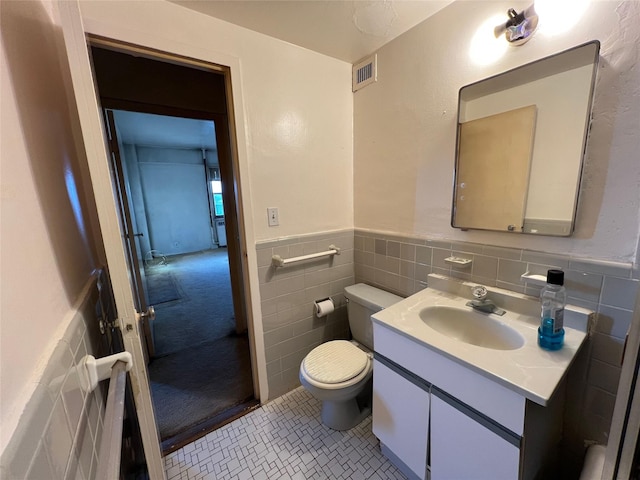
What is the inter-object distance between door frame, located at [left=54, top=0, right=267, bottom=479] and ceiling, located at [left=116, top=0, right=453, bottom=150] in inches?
7.9

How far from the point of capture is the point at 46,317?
563mm

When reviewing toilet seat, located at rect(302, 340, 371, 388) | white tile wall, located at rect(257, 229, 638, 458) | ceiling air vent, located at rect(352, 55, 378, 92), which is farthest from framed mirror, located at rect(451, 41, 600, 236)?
toilet seat, located at rect(302, 340, 371, 388)

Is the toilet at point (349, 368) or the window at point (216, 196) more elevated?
the window at point (216, 196)

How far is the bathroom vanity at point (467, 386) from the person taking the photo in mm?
820

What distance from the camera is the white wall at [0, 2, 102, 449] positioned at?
17.3 inches

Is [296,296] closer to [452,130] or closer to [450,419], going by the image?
[450,419]

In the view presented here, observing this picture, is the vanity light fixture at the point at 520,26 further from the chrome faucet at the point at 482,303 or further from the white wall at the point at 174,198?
the white wall at the point at 174,198

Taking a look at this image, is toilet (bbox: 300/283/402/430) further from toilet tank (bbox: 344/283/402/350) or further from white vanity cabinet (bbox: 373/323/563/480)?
white vanity cabinet (bbox: 373/323/563/480)

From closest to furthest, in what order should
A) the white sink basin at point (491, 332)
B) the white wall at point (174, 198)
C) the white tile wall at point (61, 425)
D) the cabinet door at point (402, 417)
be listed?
the white tile wall at point (61, 425)
the white sink basin at point (491, 332)
the cabinet door at point (402, 417)
the white wall at point (174, 198)

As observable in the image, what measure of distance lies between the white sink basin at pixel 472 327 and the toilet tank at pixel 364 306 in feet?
0.99

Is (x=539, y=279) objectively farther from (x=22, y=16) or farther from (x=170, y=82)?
(x=170, y=82)

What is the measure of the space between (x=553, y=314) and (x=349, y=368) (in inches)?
36.7

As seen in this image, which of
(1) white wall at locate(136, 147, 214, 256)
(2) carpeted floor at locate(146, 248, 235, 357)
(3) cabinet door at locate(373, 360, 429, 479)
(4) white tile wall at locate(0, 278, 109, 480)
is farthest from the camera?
(1) white wall at locate(136, 147, 214, 256)

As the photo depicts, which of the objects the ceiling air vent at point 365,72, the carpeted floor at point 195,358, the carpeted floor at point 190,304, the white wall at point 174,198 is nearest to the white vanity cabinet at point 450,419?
the carpeted floor at point 195,358
